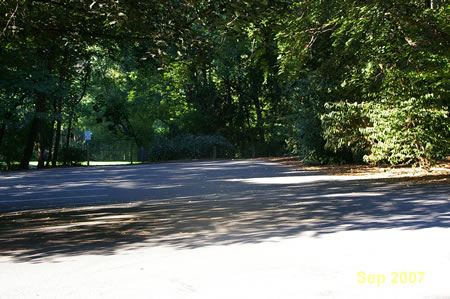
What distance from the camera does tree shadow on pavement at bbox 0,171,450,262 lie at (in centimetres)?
714

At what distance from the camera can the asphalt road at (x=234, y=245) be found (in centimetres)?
473

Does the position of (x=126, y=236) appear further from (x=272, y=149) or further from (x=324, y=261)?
(x=272, y=149)

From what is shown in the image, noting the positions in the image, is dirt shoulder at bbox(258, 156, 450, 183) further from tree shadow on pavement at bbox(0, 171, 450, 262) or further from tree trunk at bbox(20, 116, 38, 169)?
tree trunk at bbox(20, 116, 38, 169)

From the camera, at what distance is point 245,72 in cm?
4134

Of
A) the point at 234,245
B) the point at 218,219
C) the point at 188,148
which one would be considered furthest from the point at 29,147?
the point at 234,245

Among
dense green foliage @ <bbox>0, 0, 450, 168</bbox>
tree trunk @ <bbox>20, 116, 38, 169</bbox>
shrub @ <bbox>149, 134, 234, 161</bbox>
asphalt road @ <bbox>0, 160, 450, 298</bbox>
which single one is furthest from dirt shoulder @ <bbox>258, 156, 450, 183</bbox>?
tree trunk @ <bbox>20, 116, 38, 169</bbox>

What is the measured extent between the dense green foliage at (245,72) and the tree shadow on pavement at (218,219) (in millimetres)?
3020

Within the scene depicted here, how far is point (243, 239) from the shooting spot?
7.01m

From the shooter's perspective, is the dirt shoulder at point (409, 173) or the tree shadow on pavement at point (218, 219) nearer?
the tree shadow on pavement at point (218, 219)

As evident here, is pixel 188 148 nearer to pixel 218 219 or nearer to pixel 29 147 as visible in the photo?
pixel 29 147

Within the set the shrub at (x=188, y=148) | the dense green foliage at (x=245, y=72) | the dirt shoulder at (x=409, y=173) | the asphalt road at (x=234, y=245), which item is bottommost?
the asphalt road at (x=234, y=245)

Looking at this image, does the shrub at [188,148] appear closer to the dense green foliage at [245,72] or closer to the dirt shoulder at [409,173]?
the dense green foliage at [245,72]

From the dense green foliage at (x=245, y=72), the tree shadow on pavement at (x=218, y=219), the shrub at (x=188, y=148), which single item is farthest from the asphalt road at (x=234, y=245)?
the shrub at (x=188, y=148)

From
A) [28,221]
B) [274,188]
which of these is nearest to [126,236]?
[28,221]
